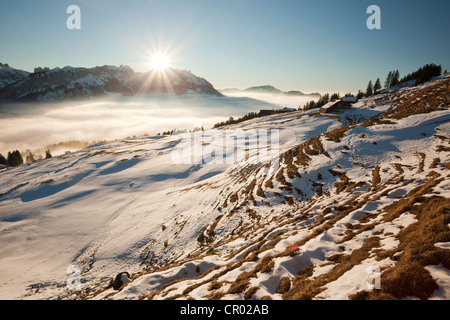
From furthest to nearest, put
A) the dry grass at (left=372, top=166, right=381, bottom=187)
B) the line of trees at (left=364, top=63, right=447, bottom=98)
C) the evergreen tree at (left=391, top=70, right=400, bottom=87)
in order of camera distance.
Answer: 1. the evergreen tree at (left=391, top=70, right=400, bottom=87)
2. the line of trees at (left=364, top=63, right=447, bottom=98)
3. the dry grass at (left=372, top=166, right=381, bottom=187)

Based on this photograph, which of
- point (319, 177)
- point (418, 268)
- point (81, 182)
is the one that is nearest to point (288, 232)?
point (418, 268)

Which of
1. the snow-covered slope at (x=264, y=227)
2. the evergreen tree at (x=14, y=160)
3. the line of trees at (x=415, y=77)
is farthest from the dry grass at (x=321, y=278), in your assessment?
the evergreen tree at (x=14, y=160)

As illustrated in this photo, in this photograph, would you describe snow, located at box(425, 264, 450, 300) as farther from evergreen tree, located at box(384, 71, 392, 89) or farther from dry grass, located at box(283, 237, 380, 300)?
evergreen tree, located at box(384, 71, 392, 89)

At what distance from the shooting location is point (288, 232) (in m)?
14.0

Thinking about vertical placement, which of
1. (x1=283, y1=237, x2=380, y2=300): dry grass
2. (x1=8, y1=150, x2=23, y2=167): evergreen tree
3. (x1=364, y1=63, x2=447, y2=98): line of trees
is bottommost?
(x1=8, y1=150, x2=23, y2=167): evergreen tree

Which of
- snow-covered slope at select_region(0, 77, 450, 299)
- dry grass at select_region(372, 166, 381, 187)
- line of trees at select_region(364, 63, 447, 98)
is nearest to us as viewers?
snow-covered slope at select_region(0, 77, 450, 299)

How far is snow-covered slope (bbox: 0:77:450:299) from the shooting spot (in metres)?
7.54

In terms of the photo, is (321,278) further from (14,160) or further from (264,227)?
(14,160)

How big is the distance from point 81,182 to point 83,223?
25.4 meters

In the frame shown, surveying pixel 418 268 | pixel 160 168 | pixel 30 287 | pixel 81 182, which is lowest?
pixel 30 287

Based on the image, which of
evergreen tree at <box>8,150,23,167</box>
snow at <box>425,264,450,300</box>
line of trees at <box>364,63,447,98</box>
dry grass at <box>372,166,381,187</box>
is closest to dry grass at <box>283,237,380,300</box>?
snow at <box>425,264,450,300</box>

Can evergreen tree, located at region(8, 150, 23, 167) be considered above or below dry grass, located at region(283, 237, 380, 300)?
below
